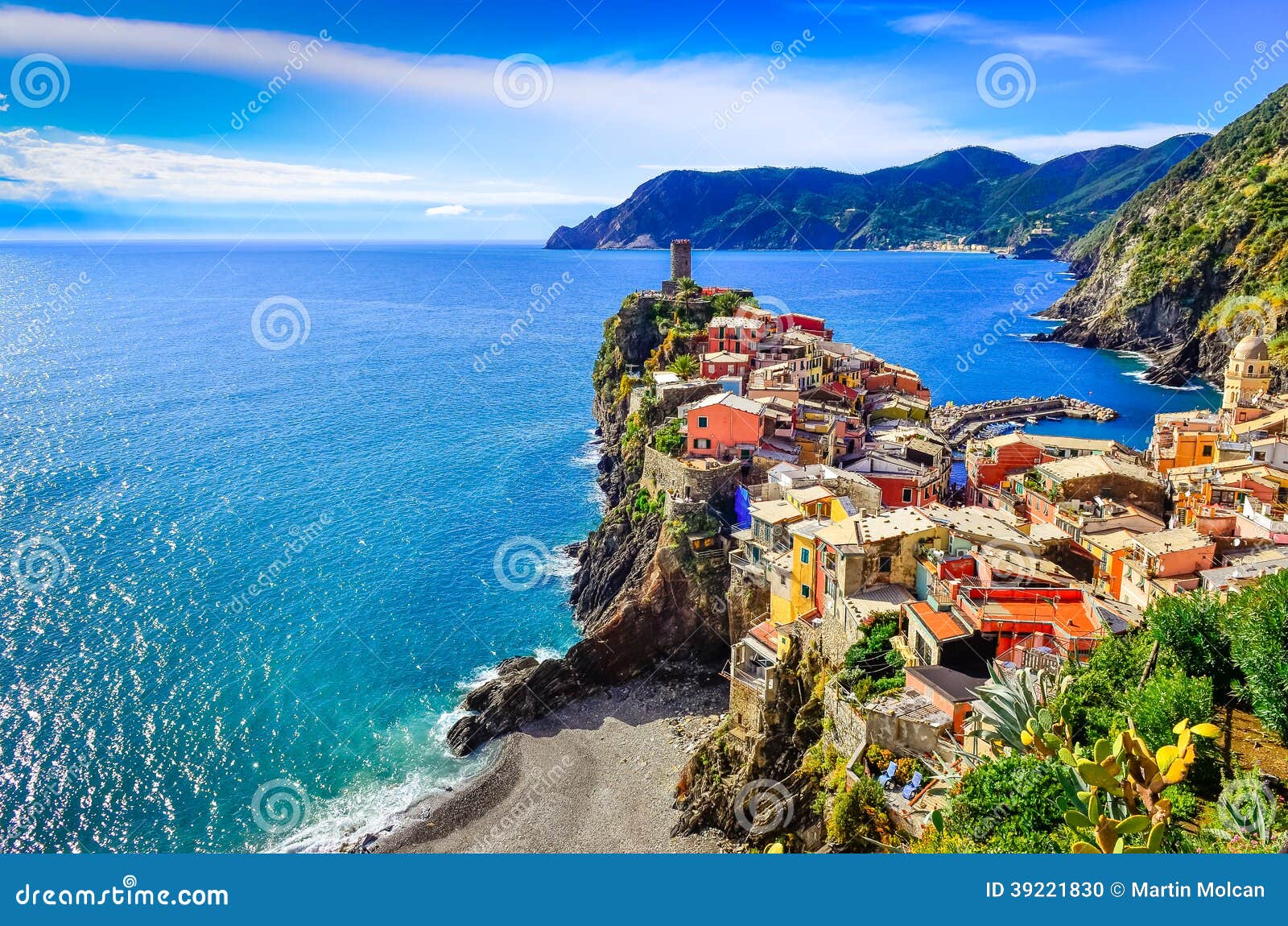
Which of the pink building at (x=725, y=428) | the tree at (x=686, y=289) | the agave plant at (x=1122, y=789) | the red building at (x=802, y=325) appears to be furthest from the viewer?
the tree at (x=686, y=289)

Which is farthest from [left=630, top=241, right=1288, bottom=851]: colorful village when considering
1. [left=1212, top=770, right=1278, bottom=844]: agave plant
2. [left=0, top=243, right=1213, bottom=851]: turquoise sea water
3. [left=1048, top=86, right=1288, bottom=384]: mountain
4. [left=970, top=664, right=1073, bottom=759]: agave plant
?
[left=1048, top=86, right=1288, bottom=384]: mountain

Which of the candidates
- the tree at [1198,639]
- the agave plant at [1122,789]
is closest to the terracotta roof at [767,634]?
the tree at [1198,639]

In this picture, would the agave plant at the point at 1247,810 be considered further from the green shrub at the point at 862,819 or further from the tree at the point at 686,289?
the tree at the point at 686,289

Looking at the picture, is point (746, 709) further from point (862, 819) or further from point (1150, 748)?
point (1150, 748)

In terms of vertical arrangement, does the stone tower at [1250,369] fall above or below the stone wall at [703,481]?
above

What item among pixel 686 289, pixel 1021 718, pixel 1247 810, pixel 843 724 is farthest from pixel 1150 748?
pixel 686 289

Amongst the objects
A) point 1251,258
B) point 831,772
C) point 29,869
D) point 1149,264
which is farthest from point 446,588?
point 1149,264

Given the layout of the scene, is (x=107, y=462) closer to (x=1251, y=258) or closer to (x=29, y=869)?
(x=29, y=869)
